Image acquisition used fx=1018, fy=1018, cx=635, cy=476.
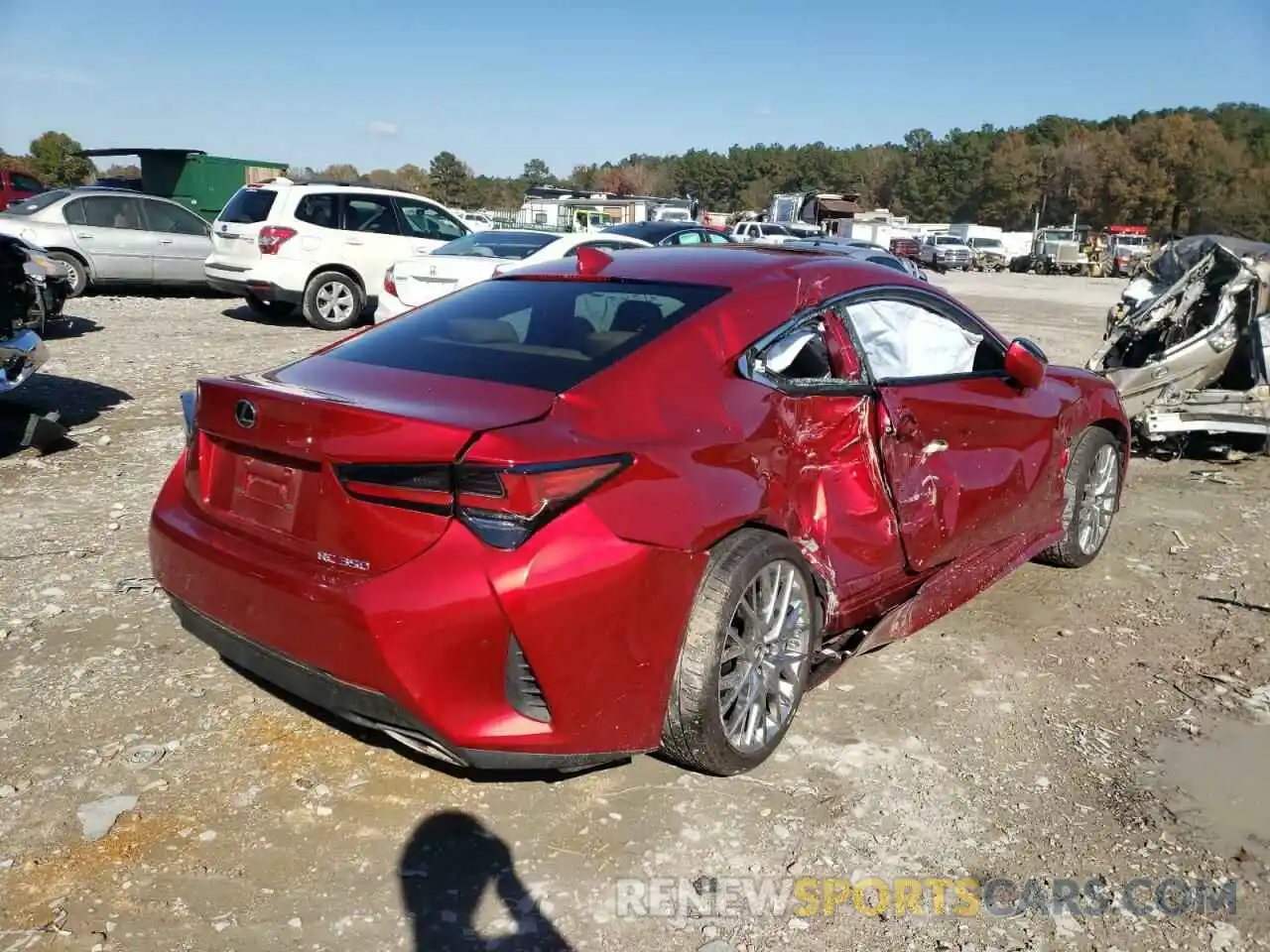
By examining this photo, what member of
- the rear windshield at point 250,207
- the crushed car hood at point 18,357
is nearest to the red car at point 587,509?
the crushed car hood at point 18,357

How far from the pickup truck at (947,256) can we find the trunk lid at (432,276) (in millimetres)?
38764

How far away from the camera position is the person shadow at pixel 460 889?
2.41m

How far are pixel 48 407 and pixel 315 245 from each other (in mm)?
4972

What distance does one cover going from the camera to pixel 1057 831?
2920 millimetres

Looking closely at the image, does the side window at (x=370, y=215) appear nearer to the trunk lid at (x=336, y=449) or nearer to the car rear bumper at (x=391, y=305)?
the car rear bumper at (x=391, y=305)

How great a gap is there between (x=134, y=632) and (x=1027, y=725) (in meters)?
3.36

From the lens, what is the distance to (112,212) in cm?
1395

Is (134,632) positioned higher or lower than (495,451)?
lower

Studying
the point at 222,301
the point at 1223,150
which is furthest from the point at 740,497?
the point at 1223,150

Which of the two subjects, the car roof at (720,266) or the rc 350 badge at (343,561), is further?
the car roof at (720,266)

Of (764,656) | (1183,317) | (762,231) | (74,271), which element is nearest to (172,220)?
(74,271)

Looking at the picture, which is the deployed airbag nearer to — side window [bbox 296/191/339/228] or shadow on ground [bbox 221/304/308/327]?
side window [bbox 296/191/339/228]

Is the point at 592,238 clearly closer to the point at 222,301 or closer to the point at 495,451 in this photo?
the point at 222,301

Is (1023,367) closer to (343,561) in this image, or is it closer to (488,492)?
(488,492)
